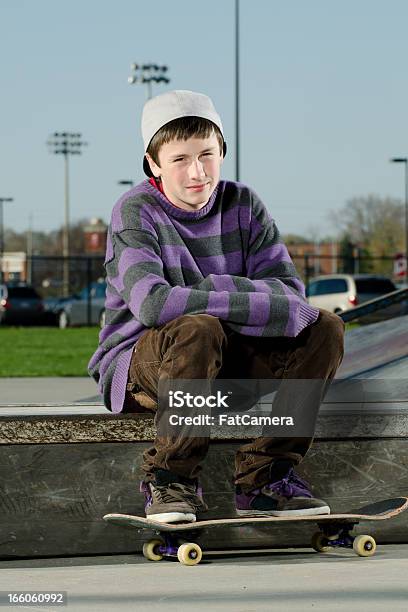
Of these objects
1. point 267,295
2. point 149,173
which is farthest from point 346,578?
point 149,173

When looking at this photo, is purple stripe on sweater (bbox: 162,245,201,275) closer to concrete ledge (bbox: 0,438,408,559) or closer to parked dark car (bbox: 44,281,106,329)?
concrete ledge (bbox: 0,438,408,559)

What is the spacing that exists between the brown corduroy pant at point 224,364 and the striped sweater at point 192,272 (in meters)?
0.06

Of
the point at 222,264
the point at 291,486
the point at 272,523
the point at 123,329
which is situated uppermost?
the point at 222,264

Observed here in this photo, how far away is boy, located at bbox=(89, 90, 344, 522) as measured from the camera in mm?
3771

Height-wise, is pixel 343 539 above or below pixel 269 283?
below

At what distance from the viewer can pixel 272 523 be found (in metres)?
3.88

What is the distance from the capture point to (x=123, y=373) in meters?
3.98

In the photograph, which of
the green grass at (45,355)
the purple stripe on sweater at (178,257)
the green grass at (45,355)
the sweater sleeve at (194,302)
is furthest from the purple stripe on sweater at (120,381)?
the green grass at (45,355)

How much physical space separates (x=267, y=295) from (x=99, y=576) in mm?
1060

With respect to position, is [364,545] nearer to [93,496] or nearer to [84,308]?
[93,496]

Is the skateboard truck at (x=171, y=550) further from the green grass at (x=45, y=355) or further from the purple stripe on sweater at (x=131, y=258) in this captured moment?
the green grass at (x=45, y=355)

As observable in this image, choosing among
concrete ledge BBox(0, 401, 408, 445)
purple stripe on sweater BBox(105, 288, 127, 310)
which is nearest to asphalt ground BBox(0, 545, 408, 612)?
concrete ledge BBox(0, 401, 408, 445)

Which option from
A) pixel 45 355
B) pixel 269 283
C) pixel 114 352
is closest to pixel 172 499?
pixel 114 352

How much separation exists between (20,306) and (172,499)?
40.4 m
